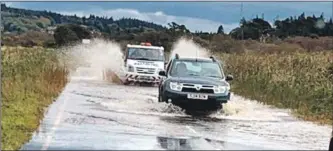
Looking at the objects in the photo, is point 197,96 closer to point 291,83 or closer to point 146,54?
point 291,83

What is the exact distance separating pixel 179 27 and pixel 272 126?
53688 mm

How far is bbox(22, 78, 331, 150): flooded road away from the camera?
44.7ft

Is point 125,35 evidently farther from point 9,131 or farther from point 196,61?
point 9,131

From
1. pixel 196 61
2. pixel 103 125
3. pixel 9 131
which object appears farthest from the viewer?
pixel 196 61

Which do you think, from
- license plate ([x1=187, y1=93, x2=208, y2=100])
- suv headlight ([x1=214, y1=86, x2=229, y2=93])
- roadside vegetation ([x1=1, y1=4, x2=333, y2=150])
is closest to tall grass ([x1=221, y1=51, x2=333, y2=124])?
roadside vegetation ([x1=1, y1=4, x2=333, y2=150])

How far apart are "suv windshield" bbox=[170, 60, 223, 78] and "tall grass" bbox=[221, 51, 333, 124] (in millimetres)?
2556

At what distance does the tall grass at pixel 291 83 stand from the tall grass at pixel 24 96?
7.18 m

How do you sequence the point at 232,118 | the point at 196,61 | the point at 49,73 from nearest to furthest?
the point at 232,118
the point at 196,61
the point at 49,73

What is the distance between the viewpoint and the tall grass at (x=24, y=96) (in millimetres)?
13959

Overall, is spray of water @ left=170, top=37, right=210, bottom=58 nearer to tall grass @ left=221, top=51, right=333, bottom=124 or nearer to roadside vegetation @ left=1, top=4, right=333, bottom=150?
roadside vegetation @ left=1, top=4, right=333, bottom=150

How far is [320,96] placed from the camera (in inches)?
964

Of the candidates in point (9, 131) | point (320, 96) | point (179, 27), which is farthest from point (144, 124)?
point (179, 27)

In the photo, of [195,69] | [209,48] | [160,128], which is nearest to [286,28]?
[209,48]

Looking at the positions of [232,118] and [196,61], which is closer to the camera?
[232,118]
